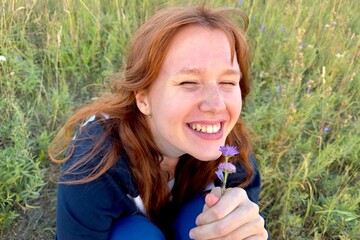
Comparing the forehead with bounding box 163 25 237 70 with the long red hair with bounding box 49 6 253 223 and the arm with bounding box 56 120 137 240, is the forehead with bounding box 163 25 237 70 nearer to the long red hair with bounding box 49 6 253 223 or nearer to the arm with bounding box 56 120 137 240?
the long red hair with bounding box 49 6 253 223

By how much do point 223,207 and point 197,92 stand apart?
35 cm

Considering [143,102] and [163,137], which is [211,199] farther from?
[143,102]

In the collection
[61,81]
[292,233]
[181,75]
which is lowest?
[292,233]

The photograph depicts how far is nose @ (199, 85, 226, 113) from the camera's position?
123 cm

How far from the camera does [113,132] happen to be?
4.78 feet

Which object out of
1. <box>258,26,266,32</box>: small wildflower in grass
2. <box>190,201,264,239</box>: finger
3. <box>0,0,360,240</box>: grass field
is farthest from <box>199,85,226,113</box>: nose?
<box>258,26,266,32</box>: small wildflower in grass

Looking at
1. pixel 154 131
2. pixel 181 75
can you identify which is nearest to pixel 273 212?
pixel 154 131

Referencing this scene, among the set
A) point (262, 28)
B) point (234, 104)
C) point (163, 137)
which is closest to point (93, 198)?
point (163, 137)

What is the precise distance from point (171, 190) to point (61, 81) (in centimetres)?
93

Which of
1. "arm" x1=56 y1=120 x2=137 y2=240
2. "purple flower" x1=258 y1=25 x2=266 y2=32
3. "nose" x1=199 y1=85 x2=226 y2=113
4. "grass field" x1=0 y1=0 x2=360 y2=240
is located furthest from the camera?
"purple flower" x1=258 y1=25 x2=266 y2=32

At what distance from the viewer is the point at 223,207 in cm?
114

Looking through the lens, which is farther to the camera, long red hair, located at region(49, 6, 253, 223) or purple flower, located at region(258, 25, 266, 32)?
purple flower, located at region(258, 25, 266, 32)

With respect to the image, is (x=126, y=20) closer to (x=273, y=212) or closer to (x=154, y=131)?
(x=154, y=131)

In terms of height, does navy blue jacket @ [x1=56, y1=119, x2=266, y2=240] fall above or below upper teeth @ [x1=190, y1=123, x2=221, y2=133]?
below
